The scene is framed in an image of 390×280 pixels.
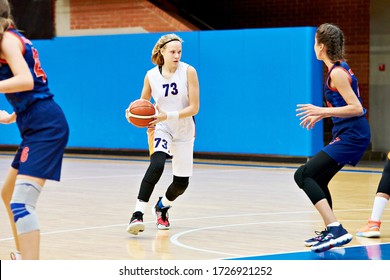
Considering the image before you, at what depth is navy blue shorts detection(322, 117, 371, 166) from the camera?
641 centimetres

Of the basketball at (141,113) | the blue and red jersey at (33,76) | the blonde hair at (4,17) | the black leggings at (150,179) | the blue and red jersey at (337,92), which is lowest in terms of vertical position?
the black leggings at (150,179)

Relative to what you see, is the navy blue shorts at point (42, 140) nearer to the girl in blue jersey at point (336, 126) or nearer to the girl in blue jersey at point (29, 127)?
the girl in blue jersey at point (29, 127)

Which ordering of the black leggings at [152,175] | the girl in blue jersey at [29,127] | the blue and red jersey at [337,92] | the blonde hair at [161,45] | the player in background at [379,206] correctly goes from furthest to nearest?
the blonde hair at [161,45] < the black leggings at [152,175] < the player in background at [379,206] < the blue and red jersey at [337,92] < the girl in blue jersey at [29,127]

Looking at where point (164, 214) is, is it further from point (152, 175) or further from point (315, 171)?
point (315, 171)

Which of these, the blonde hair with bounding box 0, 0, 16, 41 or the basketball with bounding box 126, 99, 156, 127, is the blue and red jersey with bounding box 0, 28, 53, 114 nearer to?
the blonde hair with bounding box 0, 0, 16, 41

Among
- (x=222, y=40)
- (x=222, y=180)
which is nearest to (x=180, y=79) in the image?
(x=222, y=180)

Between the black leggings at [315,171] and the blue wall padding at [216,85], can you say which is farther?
the blue wall padding at [216,85]

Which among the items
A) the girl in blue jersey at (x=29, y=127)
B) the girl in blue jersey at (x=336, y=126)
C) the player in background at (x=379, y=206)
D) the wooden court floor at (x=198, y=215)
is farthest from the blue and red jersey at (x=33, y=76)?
the player in background at (x=379, y=206)

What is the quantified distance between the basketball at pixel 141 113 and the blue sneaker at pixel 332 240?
1761 mm

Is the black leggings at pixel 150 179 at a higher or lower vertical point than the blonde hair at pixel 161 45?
lower

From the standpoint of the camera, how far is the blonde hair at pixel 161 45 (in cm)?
731

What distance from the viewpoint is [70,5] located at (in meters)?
17.2
